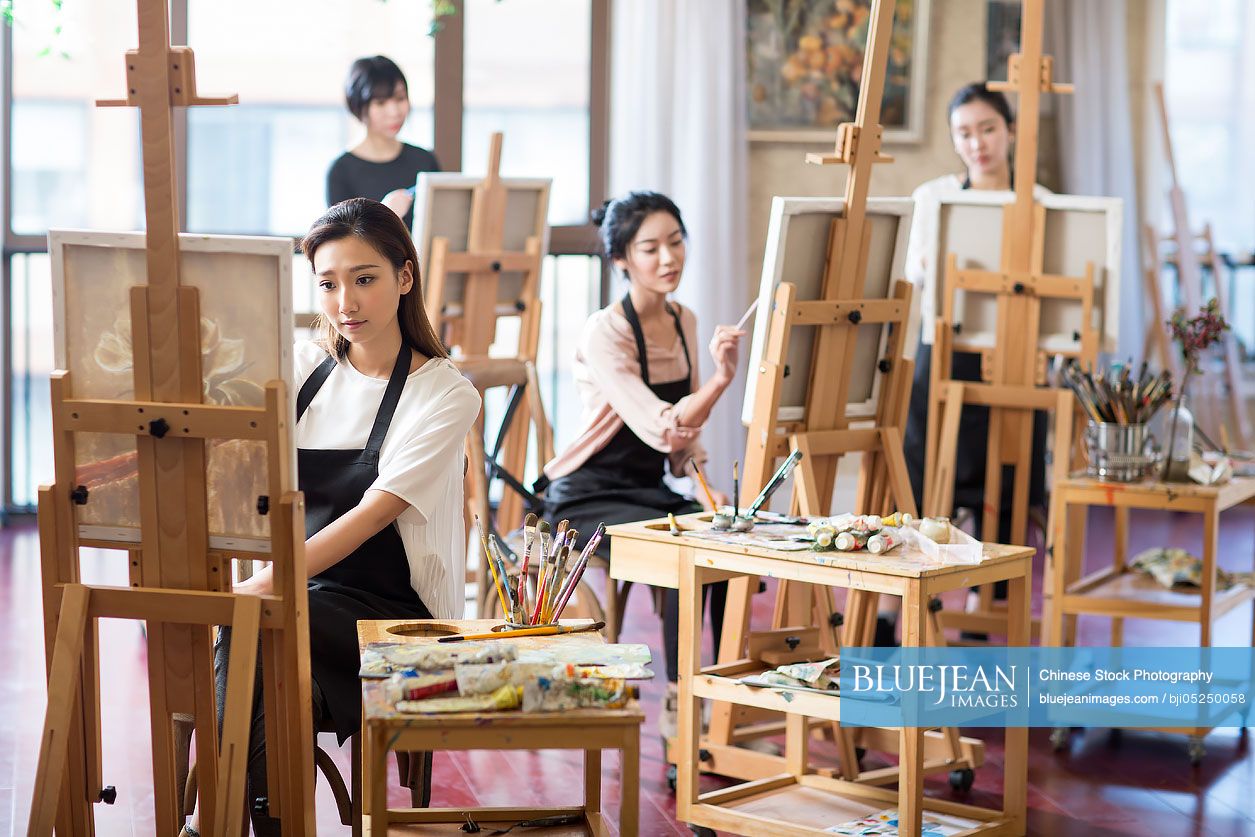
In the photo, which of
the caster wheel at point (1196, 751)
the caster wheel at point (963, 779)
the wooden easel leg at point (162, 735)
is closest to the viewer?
the wooden easel leg at point (162, 735)

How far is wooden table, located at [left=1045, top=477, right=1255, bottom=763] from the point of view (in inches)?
137

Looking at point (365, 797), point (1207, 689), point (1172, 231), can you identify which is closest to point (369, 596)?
point (365, 797)

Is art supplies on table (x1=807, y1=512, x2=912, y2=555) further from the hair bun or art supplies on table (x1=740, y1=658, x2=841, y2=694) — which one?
the hair bun

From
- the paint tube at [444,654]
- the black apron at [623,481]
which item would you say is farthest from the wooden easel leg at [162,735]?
the black apron at [623,481]

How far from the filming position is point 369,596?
99.3 inches

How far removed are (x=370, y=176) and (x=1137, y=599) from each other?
256cm

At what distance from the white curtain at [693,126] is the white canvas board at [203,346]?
3918mm

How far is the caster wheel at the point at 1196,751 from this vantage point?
3.45 meters

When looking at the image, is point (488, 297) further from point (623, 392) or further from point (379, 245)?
point (379, 245)

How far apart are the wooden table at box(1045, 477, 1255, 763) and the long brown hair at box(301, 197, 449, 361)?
164cm

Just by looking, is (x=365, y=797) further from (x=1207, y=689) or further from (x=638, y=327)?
(x=1207, y=689)

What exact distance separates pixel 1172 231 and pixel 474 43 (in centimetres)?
308

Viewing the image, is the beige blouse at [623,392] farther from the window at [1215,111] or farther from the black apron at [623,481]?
the window at [1215,111]

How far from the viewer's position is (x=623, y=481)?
359cm
